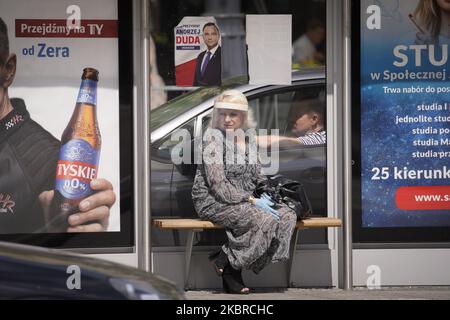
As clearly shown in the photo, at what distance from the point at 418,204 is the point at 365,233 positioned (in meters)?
0.57

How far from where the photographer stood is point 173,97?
9.73 m

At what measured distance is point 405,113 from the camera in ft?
32.5

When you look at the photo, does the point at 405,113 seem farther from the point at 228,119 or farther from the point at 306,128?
the point at 228,119

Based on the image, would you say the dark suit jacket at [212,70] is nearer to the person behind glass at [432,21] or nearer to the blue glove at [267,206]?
the blue glove at [267,206]

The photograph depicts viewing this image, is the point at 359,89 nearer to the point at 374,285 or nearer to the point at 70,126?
the point at 374,285

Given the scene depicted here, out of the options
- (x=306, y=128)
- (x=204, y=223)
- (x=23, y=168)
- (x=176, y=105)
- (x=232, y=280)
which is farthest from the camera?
(x=306, y=128)

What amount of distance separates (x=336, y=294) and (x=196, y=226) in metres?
1.44

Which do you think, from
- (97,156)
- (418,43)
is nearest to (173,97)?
(97,156)

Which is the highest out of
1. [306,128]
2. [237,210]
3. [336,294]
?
[306,128]

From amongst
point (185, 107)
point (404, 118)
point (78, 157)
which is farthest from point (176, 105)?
point (404, 118)

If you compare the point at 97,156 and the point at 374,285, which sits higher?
the point at 97,156

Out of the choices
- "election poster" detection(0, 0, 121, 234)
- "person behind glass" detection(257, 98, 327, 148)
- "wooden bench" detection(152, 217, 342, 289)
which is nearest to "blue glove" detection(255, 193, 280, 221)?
"wooden bench" detection(152, 217, 342, 289)

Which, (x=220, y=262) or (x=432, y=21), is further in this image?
(x=432, y=21)
